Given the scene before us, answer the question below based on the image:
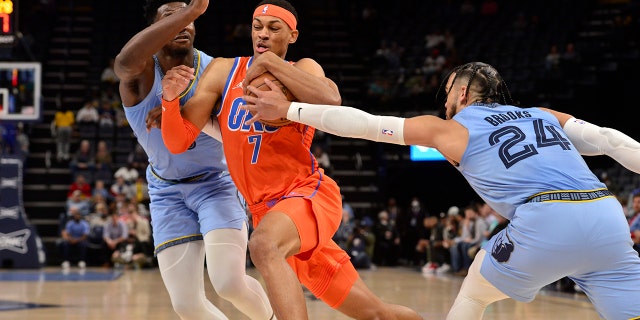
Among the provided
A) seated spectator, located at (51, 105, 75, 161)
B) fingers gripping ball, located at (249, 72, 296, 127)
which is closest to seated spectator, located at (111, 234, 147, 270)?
seated spectator, located at (51, 105, 75, 161)

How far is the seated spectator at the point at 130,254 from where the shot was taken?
16406mm

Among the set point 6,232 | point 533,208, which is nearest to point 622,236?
point 533,208

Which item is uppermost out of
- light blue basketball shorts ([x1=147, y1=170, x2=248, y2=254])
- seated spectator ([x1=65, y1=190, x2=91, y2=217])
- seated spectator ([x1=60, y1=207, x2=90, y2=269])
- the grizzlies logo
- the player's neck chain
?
the player's neck chain

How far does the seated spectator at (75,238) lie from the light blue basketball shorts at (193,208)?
39.0ft

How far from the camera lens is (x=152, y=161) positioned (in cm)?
544

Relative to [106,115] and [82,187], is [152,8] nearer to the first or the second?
[82,187]

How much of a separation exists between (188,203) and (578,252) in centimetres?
244

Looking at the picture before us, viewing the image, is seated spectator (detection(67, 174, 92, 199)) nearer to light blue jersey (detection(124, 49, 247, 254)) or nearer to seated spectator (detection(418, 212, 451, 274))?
seated spectator (detection(418, 212, 451, 274))

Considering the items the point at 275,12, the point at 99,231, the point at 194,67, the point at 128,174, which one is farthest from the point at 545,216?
the point at 128,174

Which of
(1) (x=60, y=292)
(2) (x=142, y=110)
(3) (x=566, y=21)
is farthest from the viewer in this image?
(3) (x=566, y=21)

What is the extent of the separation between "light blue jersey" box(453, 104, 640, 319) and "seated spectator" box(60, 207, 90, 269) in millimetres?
13645

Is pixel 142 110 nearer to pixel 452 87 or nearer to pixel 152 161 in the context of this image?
pixel 152 161

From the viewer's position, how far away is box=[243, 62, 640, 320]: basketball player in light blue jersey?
13.2ft

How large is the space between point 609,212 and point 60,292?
9.03 m
